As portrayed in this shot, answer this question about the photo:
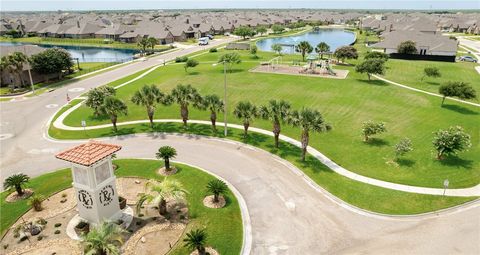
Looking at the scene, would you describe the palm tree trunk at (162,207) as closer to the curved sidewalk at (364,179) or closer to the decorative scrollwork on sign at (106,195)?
the decorative scrollwork on sign at (106,195)

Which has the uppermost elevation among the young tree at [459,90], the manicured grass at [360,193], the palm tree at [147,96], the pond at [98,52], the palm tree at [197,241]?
the palm tree at [147,96]

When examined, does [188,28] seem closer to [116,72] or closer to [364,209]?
[116,72]

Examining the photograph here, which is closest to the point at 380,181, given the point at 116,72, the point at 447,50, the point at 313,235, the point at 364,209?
the point at 364,209

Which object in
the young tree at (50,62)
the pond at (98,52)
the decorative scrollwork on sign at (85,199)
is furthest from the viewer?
the pond at (98,52)

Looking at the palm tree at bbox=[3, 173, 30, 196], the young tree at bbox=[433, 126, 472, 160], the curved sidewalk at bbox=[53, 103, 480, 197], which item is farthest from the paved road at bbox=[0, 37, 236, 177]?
the young tree at bbox=[433, 126, 472, 160]

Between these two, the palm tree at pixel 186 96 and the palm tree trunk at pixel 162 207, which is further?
the palm tree at pixel 186 96

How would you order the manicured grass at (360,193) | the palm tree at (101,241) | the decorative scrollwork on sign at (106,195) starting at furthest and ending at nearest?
the manicured grass at (360,193), the decorative scrollwork on sign at (106,195), the palm tree at (101,241)

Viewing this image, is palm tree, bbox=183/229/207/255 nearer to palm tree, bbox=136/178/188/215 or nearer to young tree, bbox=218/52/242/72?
palm tree, bbox=136/178/188/215

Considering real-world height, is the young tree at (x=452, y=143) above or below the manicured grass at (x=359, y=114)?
above

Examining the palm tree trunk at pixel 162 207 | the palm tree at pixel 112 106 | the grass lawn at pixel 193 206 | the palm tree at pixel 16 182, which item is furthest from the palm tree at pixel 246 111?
the palm tree at pixel 16 182

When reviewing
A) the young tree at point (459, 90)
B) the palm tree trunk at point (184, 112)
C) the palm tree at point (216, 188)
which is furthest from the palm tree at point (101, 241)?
the young tree at point (459, 90)
